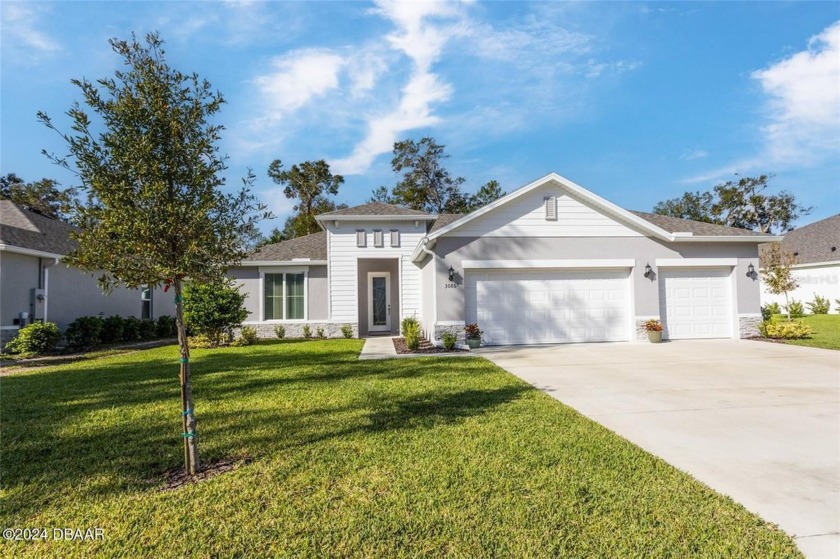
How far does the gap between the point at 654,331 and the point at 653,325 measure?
0.60 feet

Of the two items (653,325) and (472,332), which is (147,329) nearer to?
(472,332)

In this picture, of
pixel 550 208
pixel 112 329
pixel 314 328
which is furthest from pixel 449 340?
pixel 112 329

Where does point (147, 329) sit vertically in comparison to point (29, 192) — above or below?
below

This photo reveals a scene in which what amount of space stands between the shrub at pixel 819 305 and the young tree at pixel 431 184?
20853 mm

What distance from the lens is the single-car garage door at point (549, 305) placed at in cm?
A: 1248

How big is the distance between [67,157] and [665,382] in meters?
8.64

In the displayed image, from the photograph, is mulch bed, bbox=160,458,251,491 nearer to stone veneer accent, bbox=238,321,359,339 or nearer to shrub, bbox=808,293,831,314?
stone veneer accent, bbox=238,321,359,339

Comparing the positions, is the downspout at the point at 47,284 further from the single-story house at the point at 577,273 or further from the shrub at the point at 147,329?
the single-story house at the point at 577,273

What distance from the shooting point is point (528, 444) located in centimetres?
439

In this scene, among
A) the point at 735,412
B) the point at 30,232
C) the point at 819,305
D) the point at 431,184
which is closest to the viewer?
the point at 735,412

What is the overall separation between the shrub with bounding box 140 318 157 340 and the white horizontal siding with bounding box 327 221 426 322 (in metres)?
7.88

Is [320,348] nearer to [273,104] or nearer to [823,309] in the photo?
[273,104]

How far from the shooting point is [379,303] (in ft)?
59.0

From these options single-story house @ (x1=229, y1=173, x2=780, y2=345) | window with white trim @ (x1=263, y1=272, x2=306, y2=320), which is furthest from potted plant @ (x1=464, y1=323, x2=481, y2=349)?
window with white trim @ (x1=263, y1=272, x2=306, y2=320)
